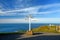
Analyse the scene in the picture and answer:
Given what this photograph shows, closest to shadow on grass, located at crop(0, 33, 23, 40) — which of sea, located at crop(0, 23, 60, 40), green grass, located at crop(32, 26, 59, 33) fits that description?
sea, located at crop(0, 23, 60, 40)

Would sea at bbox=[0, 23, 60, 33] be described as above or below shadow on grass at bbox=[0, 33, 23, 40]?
above

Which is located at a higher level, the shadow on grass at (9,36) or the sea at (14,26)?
the sea at (14,26)

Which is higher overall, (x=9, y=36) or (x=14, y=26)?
(x=14, y=26)

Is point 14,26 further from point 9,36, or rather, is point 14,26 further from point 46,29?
point 46,29

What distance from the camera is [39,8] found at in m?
1.69

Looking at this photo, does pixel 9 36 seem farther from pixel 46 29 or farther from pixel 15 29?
pixel 46 29

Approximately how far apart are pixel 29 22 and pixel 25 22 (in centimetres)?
5

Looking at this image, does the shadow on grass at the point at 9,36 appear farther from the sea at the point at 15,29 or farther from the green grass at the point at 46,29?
the green grass at the point at 46,29

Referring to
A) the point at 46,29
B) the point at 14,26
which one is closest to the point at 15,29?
the point at 14,26

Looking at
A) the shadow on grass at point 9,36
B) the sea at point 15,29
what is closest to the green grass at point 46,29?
the sea at point 15,29

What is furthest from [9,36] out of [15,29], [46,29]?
[46,29]

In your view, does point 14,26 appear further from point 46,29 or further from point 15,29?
point 46,29

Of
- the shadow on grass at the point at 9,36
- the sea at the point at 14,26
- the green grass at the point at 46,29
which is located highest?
the sea at the point at 14,26

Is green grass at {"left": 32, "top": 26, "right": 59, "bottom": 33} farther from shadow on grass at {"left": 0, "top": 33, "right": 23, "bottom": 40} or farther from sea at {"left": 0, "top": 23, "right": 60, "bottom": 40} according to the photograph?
shadow on grass at {"left": 0, "top": 33, "right": 23, "bottom": 40}
